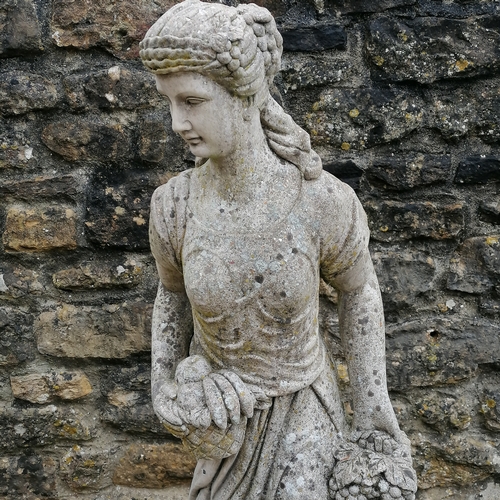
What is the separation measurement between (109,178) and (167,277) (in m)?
1.03

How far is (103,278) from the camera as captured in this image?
3.14m

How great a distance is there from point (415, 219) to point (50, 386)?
5.55 feet

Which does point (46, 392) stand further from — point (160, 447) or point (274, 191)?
point (274, 191)

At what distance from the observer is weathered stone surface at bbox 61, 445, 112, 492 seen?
3.29 meters

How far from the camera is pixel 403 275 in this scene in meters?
3.11

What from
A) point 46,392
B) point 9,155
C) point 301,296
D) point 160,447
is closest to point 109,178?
point 9,155

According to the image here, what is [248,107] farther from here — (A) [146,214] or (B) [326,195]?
(A) [146,214]

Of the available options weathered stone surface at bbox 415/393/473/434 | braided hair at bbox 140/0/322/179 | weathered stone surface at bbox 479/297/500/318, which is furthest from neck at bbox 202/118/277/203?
weathered stone surface at bbox 415/393/473/434

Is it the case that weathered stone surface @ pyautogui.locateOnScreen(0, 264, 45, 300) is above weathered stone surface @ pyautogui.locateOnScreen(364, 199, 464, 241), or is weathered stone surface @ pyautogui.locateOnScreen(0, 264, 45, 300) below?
below

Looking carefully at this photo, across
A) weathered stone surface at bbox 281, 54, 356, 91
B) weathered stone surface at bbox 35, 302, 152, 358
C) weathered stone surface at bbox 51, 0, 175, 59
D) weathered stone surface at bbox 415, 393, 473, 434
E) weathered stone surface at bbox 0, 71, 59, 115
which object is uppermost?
weathered stone surface at bbox 51, 0, 175, 59

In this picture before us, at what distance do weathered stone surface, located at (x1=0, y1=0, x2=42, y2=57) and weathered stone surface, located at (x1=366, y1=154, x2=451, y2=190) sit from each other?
1437mm

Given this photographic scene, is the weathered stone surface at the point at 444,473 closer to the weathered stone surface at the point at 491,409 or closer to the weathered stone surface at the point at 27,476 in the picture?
the weathered stone surface at the point at 491,409

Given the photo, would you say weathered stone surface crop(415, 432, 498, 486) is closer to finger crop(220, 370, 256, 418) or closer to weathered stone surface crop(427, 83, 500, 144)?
weathered stone surface crop(427, 83, 500, 144)

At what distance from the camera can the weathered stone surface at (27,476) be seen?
3.29 m
